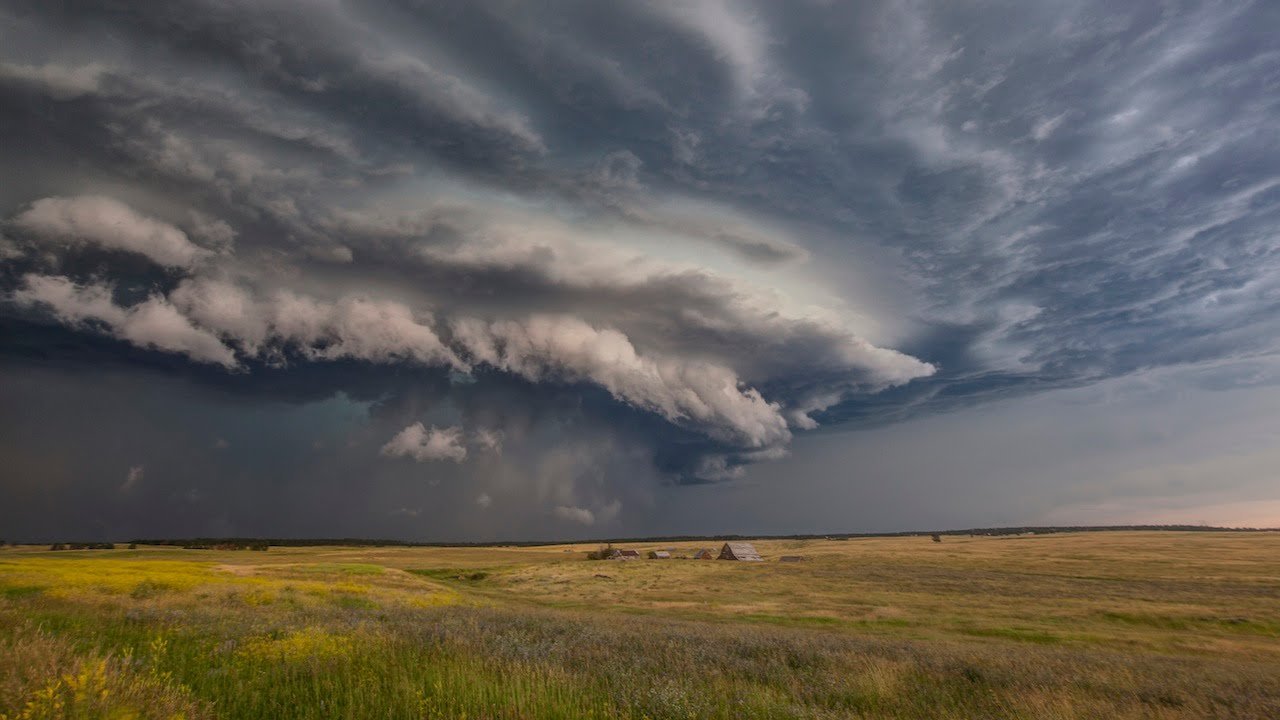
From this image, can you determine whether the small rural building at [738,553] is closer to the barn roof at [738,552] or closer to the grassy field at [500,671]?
the barn roof at [738,552]

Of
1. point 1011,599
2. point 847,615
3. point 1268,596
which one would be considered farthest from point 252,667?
point 1268,596

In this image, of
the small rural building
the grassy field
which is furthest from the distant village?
the grassy field

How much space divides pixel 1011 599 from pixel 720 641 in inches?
1645

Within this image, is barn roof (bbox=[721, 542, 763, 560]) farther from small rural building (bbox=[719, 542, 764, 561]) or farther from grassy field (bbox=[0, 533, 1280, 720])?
grassy field (bbox=[0, 533, 1280, 720])

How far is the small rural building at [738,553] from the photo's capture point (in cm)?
10831

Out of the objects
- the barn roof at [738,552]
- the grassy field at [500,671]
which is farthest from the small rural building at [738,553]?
the grassy field at [500,671]

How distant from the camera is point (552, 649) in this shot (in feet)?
36.5

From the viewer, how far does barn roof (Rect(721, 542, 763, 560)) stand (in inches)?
4267

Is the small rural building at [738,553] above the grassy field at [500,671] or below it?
below

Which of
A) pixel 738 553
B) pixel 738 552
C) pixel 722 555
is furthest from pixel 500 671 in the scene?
pixel 722 555

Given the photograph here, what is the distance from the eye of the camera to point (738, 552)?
110 meters

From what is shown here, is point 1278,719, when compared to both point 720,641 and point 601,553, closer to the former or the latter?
point 720,641

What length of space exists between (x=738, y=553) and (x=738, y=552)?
1.46 feet

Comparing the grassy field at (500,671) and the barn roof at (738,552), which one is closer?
the grassy field at (500,671)
